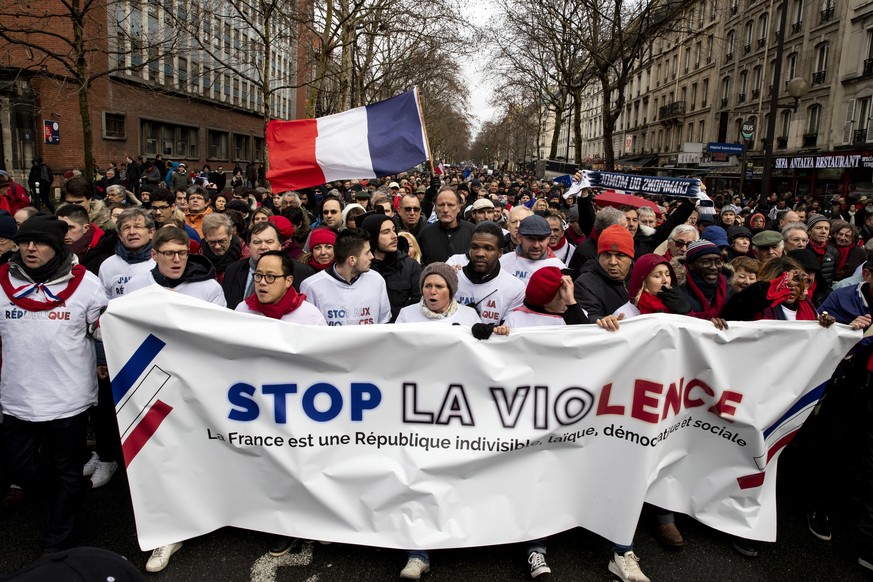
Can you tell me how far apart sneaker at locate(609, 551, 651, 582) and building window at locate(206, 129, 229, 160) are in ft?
127

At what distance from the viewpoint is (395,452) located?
10.9ft

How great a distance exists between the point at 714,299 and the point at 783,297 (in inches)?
18.5

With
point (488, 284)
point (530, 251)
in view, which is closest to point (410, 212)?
point (530, 251)

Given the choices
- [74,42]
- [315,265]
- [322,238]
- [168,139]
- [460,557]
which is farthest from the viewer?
[168,139]

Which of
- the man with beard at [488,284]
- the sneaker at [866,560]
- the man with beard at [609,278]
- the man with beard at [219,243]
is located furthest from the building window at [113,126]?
the sneaker at [866,560]

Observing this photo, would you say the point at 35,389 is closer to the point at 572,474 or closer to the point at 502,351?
the point at 502,351

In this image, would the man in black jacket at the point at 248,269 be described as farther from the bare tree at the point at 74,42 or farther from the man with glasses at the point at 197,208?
the bare tree at the point at 74,42

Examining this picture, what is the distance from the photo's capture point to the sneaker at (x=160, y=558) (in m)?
3.25

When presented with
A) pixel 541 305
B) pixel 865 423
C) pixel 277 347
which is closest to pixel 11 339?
pixel 277 347

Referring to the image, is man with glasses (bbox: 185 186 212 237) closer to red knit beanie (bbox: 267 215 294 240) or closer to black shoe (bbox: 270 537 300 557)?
red knit beanie (bbox: 267 215 294 240)

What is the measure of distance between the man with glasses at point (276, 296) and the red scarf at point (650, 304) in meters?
2.00

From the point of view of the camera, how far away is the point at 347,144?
8055 millimetres

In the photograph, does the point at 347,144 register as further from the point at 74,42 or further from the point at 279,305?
the point at 74,42

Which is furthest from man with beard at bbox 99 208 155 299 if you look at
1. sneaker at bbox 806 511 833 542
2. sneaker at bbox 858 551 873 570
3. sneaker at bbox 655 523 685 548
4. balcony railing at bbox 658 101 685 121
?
balcony railing at bbox 658 101 685 121
